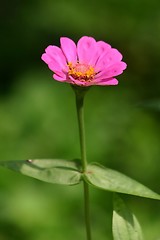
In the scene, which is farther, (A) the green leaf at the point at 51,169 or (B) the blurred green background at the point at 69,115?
(B) the blurred green background at the point at 69,115

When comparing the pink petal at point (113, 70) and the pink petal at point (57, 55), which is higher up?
the pink petal at point (57, 55)

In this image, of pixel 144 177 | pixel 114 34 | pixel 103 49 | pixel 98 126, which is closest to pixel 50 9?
pixel 114 34

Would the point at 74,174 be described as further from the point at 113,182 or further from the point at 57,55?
the point at 57,55

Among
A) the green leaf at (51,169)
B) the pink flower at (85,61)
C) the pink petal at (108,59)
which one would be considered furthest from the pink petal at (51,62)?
the green leaf at (51,169)

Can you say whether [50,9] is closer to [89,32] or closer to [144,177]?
[89,32]

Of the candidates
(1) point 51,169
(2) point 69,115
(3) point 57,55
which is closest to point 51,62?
(3) point 57,55

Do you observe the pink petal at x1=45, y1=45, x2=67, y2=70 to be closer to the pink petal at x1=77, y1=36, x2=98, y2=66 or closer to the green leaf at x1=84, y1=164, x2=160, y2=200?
the pink petal at x1=77, y1=36, x2=98, y2=66

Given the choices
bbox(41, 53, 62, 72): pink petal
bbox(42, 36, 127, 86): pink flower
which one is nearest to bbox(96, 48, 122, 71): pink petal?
bbox(42, 36, 127, 86): pink flower

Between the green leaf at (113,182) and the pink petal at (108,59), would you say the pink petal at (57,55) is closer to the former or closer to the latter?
the pink petal at (108,59)
